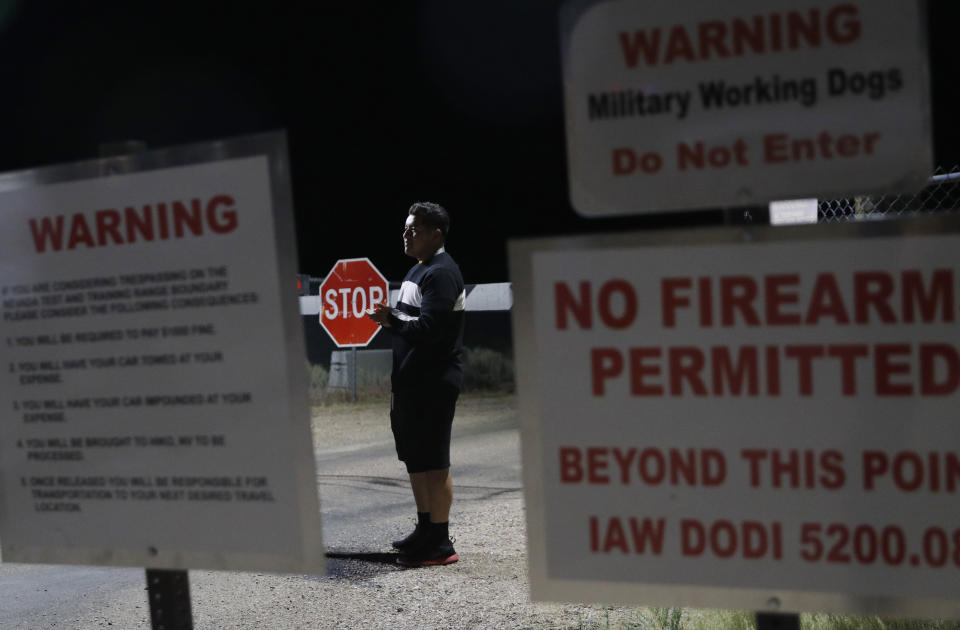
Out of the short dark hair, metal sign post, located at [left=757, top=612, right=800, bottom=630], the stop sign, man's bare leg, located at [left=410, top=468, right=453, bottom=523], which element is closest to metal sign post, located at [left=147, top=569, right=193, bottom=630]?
metal sign post, located at [left=757, top=612, right=800, bottom=630]

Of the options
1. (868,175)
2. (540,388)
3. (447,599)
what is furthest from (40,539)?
(447,599)

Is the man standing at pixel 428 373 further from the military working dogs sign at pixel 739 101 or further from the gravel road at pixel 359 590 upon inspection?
the military working dogs sign at pixel 739 101

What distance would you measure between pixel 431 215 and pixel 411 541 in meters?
1.72

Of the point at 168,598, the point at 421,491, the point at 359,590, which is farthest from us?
the point at 421,491

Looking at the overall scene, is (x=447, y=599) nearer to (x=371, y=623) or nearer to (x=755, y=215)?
(x=371, y=623)

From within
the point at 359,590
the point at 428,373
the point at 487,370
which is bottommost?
the point at 487,370

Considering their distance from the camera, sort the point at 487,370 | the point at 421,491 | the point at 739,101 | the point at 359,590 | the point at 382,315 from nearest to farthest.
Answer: the point at 739,101, the point at 359,590, the point at 382,315, the point at 421,491, the point at 487,370

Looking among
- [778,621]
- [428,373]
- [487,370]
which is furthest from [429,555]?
[487,370]

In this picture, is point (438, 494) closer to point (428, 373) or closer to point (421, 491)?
point (421, 491)

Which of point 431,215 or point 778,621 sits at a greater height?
point 431,215

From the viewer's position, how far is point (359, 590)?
4766 mm

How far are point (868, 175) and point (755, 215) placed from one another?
0.72 ft

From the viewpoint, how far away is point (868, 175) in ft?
5.64

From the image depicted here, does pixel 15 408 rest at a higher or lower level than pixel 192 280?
lower
